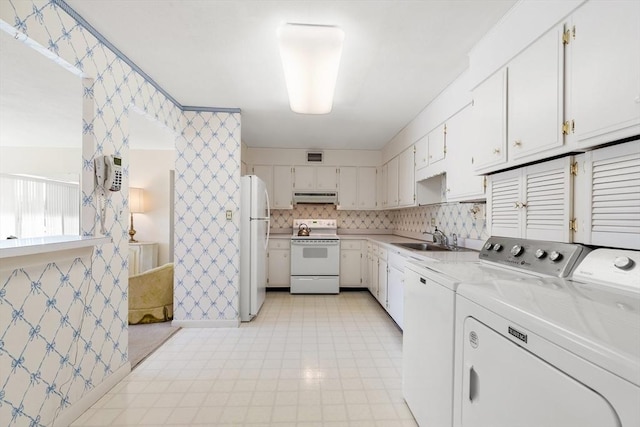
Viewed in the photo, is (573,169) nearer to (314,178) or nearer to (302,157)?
(314,178)

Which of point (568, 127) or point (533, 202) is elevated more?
point (568, 127)

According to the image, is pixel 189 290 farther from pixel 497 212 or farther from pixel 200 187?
pixel 497 212

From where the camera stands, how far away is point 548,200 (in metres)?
1.42

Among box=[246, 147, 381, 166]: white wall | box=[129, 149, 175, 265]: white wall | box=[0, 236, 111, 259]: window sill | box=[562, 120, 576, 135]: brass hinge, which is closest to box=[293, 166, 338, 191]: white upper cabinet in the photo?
box=[246, 147, 381, 166]: white wall

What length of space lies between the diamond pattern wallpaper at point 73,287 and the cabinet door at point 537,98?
2538 mm

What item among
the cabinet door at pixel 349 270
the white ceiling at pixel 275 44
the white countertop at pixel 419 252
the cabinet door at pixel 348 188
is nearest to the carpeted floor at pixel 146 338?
the white countertop at pixel 419 252

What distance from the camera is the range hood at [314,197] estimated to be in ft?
16.4

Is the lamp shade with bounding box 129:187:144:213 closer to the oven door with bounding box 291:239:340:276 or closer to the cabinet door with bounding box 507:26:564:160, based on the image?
the oven door with bounding box 291:239:340:276

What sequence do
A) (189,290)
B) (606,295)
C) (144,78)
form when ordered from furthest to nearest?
(189,290) → (144,78) → (606,295)

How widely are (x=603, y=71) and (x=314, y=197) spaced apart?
407 cm

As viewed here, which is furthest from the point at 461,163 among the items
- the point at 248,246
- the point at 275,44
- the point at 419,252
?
the point at 248,246

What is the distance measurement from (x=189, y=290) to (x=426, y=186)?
2.93 meters

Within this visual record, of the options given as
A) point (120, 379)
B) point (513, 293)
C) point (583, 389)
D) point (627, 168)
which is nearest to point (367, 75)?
point (627, 168)

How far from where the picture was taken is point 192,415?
177cm
